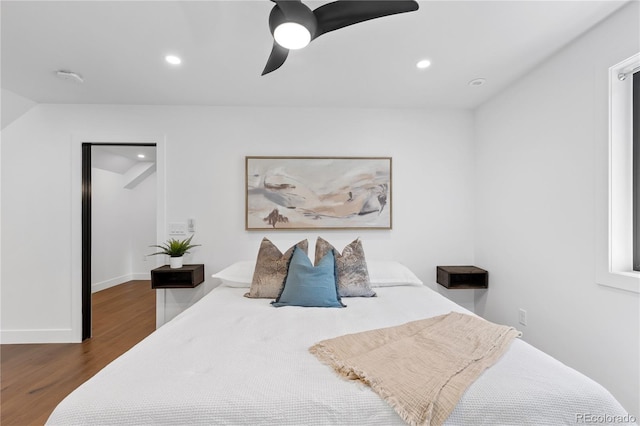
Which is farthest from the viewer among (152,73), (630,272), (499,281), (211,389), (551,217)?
(499,281)

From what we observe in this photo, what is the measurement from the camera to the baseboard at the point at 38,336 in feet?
9.52

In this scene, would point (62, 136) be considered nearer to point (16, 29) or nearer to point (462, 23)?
point (16, 29)

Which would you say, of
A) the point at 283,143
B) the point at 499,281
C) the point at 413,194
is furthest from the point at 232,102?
the point at 499,281

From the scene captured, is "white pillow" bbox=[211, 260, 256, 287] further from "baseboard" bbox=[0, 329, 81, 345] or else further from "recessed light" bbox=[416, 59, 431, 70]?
"recessed light" bbox=[416, 59, 431, 70]

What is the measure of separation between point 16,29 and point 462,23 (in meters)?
2.69

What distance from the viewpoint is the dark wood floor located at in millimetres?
1963

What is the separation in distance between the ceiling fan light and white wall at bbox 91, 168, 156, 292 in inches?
183

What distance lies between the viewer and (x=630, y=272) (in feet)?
5.50

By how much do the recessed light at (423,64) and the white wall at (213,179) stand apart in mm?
825

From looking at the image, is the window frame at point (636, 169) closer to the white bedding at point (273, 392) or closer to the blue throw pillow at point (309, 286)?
the white bedding at point (273, 392)

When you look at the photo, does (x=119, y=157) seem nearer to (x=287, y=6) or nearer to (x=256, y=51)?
(x=256, y=51)

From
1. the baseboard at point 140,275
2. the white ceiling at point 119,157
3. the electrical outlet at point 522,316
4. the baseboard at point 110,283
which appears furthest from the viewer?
the baseboard at point 140,275

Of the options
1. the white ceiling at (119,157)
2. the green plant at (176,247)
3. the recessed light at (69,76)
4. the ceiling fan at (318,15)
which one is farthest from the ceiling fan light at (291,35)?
the white ceiling at (119,157)

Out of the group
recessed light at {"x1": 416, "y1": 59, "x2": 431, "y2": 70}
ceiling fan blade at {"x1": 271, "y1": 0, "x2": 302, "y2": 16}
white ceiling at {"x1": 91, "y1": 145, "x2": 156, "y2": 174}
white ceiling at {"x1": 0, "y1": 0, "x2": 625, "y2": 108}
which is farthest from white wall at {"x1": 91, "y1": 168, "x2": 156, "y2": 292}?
recessed light at {"x1": 416, "y1": 59, "x2": 431, "y2": 70}
